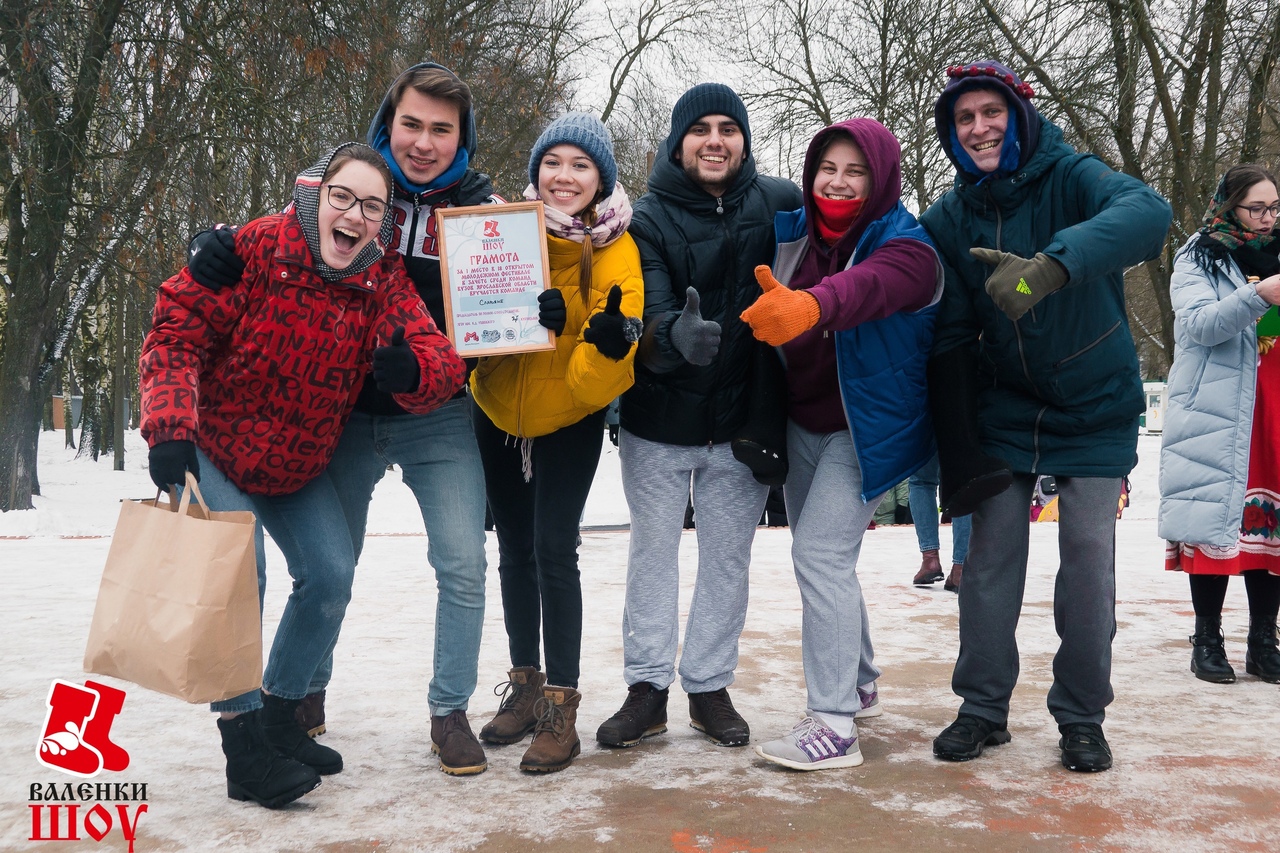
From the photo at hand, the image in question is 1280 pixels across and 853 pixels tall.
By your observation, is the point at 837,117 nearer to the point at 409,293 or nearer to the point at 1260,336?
the point at 1260,336

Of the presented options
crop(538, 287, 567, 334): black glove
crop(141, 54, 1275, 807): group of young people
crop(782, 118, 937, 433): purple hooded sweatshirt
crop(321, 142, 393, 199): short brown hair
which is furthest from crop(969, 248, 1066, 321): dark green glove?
crop(321, 142, 393, 199): short brown hair

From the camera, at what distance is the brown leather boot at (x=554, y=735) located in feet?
10.00

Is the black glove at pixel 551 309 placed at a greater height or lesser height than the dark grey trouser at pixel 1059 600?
greater

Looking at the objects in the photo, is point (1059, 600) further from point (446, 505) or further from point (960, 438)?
point (446, 505)

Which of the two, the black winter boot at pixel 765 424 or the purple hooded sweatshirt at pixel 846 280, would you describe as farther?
the black winter boot at pixel 765 424

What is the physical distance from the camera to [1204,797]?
9.27ft

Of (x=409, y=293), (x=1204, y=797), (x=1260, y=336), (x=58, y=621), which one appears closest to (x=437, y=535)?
(x=409, y=293)

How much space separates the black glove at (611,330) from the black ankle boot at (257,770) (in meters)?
1.35

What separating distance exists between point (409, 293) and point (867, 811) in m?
1.89

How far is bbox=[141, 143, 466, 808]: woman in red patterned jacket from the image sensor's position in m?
2.76

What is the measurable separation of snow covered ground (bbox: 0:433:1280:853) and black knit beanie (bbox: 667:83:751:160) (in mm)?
1952

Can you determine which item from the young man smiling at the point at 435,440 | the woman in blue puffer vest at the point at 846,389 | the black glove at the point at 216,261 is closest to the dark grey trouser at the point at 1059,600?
the woman in blue puffer vest at the point at 846,389

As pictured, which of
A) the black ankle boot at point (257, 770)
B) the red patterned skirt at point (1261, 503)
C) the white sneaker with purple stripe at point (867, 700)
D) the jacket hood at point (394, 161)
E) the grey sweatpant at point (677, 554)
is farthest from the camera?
the red patterned skirt at point (1261, 503)

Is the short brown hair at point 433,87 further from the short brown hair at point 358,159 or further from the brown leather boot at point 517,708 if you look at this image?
the brown leather boot at point 517,708
